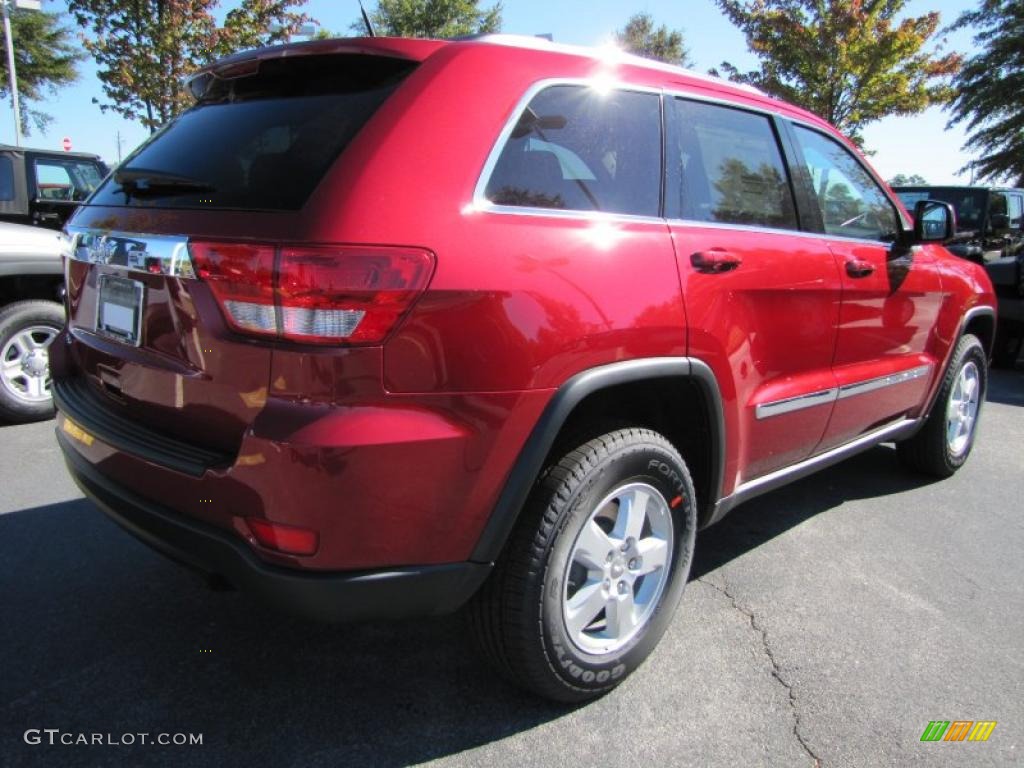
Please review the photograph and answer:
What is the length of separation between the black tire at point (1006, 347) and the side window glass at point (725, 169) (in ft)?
21.5

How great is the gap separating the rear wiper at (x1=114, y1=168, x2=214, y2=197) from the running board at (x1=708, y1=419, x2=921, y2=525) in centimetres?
193

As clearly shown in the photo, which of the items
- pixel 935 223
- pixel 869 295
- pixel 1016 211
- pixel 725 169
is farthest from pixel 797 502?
pixel 1016 211

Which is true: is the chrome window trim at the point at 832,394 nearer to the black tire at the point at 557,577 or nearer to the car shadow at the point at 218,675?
the black tire at the point at 557,577

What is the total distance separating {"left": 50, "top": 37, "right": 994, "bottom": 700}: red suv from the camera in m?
1.68

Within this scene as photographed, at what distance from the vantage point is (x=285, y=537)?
171 cm

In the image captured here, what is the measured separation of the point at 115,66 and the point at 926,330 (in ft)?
40.0

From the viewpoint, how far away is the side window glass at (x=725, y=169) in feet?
8.00

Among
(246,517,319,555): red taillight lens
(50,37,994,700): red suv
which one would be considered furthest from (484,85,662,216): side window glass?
(246,517,319,555): red taillight lens

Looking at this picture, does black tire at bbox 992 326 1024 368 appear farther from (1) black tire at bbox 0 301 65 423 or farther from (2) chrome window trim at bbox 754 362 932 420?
(1) black tire at bbox 0 301 65 423

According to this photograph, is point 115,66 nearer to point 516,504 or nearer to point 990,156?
point 516,504

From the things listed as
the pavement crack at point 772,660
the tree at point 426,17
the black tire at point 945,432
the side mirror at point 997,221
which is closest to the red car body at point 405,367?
the pavement crack at point 772,660

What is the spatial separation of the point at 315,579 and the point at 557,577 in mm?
660

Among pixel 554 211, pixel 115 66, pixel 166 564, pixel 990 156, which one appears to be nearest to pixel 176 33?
pixel 115 66

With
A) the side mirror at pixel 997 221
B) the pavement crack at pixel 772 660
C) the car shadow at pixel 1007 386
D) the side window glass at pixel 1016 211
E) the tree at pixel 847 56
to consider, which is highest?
the tree at pixel 847 56
